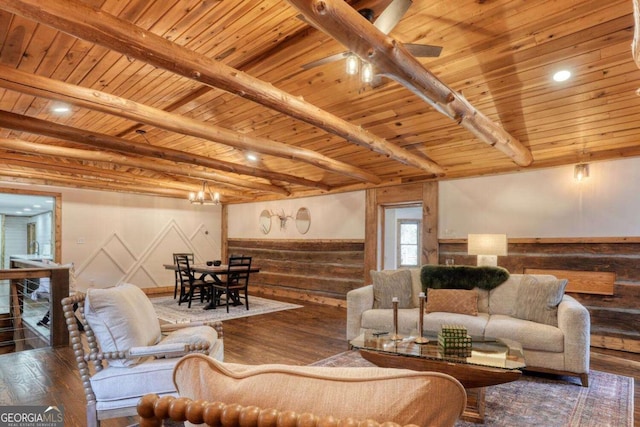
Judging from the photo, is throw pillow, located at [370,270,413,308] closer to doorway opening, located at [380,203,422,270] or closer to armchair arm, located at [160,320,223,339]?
A: armchair arm, located at [160,320,223,339]

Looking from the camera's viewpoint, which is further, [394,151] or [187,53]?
[394,151]

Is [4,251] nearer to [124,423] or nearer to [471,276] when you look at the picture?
[124,423]

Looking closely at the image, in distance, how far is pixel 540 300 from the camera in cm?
358

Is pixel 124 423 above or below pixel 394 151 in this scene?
below

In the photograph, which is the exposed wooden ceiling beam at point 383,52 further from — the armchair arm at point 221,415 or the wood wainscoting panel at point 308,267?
the wood wainscoting panel at point 308,267

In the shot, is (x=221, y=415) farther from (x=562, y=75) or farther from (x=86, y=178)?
(x=86, y=178)

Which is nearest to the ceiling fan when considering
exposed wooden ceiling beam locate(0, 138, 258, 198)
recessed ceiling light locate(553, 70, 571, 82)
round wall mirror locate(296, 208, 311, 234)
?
recessed ceiling light locate(553, 70, 571, 82)

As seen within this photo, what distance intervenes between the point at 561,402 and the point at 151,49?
3949mm

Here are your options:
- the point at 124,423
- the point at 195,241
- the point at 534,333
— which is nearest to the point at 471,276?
the point at 534,333

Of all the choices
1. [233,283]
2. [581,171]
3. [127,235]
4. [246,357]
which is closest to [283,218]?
[233,283]

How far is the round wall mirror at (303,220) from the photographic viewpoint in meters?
7.92

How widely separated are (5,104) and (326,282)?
565cm

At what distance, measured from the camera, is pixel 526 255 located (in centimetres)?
501

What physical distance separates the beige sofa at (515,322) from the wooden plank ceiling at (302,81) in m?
1.83
